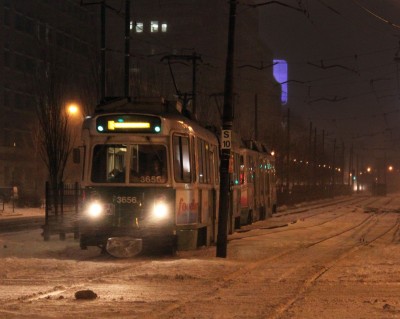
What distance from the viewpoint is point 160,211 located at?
16.8 meters

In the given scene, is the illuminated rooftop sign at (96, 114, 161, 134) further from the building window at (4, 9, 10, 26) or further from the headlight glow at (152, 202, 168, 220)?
the building window at (4, 9, 10, 26)

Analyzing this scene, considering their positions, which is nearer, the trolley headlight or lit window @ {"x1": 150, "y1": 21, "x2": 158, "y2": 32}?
the trolley headlight

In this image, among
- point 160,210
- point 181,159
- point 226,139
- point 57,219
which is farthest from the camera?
point 57,219

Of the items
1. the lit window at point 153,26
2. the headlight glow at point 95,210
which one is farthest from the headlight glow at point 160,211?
the lit window at point 153,26

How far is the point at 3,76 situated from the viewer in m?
73.2

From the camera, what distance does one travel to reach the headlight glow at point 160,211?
54.9 feet

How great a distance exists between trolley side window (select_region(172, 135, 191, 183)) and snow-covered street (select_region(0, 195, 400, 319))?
186 centimetres

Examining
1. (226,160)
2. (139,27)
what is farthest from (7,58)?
(226,160)

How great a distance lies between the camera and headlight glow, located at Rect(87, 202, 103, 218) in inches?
661

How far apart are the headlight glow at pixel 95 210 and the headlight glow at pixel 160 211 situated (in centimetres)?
119

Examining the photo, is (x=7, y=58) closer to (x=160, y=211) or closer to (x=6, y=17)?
(x=6, y=17)

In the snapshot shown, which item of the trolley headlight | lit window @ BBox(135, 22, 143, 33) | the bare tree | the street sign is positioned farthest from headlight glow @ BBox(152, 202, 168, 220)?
lit window @ BBox(135, 22, 143, 33)

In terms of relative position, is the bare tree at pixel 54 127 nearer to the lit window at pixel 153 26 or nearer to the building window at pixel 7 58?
the building window at pixel 7 58

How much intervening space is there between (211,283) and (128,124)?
5.50 metres
